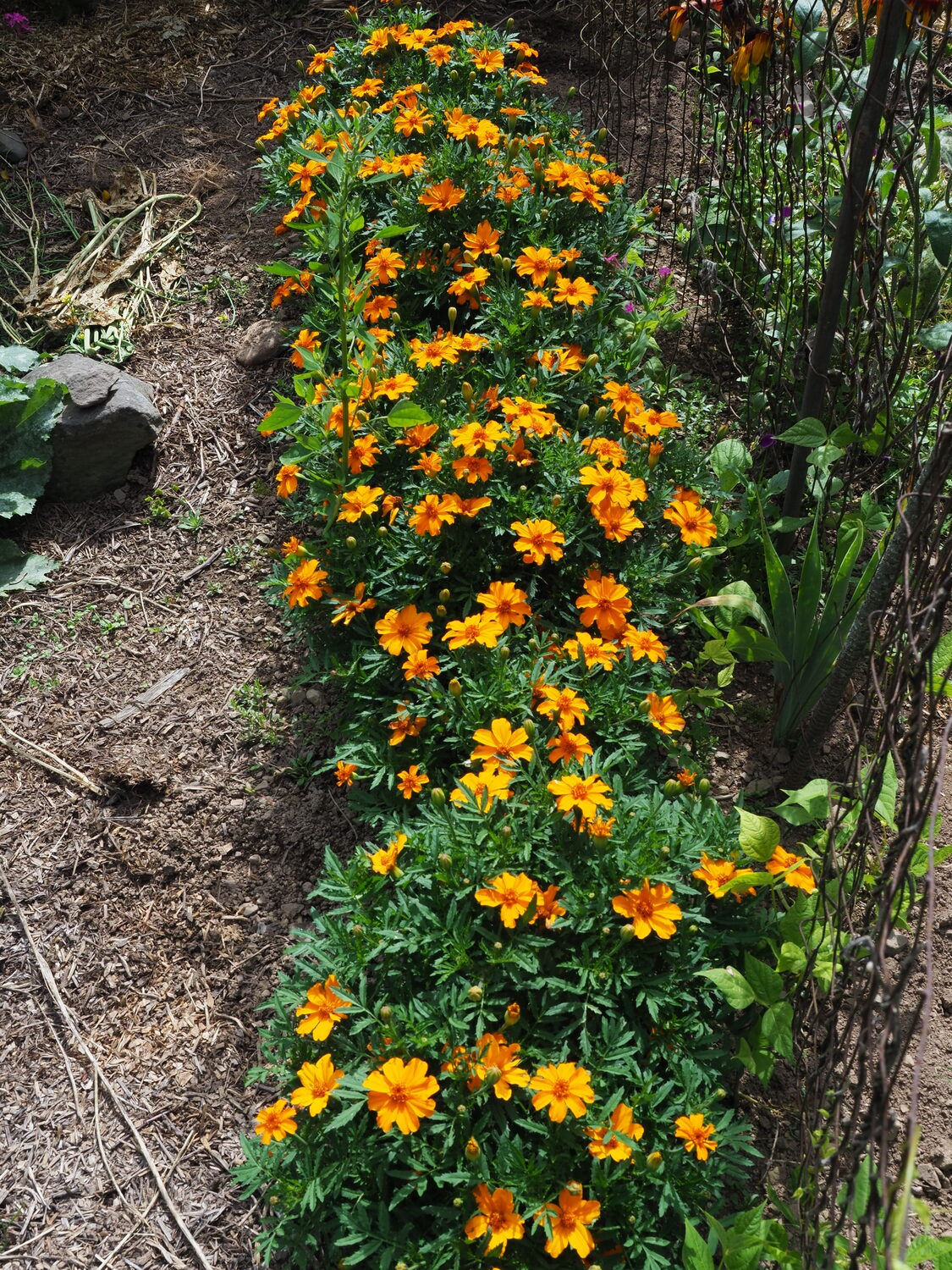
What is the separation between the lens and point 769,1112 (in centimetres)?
186

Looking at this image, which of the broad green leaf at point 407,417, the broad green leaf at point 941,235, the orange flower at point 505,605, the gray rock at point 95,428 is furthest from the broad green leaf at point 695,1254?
the gray rock at point 95,428

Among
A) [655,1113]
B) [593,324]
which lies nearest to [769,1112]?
[655,1113]

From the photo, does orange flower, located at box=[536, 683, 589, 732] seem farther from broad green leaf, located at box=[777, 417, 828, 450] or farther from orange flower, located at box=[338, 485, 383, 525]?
broad green leaf, located at box=[777, 417, 828, 450]

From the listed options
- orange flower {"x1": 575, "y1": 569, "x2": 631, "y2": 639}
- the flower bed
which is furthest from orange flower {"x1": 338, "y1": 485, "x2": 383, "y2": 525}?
orange flower {"x1": 575, "y1": 569, "x2": 631, "y2": 639}

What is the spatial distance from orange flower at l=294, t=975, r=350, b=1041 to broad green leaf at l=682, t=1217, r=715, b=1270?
0.60m

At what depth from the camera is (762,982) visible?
1643 mm

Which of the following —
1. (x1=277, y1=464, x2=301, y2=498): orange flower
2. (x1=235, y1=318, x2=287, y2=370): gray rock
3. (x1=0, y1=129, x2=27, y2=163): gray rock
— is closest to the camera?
(x1=277, y1=464, x2=301, y2=498): orange flower

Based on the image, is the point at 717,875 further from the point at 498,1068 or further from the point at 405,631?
the point at 405,631

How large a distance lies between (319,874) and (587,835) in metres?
0.82

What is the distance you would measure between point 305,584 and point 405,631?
0.96ft

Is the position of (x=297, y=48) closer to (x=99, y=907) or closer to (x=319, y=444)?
(x=319, y=444)

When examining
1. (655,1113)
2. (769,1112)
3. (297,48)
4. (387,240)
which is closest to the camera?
(655,1113)

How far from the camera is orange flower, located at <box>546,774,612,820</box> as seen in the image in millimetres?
1653

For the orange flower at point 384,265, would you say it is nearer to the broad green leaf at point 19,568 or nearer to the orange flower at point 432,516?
the orange flower at point 432,516
